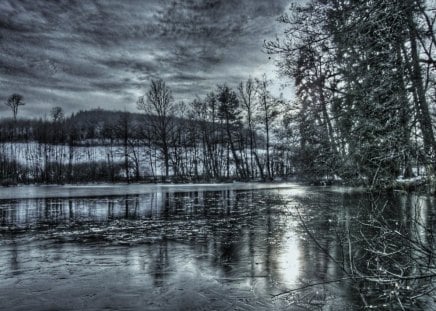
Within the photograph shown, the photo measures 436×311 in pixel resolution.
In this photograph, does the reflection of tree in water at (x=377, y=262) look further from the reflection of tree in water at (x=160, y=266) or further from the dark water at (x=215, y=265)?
the reflection of tree in water at (x=160, y=266)

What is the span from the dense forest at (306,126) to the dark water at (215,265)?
1230 mm

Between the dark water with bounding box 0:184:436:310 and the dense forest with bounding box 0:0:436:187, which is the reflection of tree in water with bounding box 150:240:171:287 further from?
the dense forest with bounding box 0:0:436:187

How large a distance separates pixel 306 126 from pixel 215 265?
1056cm

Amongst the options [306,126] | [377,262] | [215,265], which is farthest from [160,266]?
[306,126]

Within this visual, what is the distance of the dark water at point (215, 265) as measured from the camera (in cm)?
460

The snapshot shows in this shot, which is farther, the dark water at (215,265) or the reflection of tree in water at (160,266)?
the reflection of tree in water at (160,266)

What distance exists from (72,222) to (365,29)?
10854 mm

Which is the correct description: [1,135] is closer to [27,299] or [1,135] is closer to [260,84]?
[260,84]

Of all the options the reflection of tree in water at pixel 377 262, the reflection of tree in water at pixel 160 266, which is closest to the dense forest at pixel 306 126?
the reflection of tree in water at pixel 377 262

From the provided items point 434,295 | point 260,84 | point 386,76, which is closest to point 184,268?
point 434,295

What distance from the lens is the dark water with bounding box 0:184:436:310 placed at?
4.60 m

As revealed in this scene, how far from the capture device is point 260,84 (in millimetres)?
49000

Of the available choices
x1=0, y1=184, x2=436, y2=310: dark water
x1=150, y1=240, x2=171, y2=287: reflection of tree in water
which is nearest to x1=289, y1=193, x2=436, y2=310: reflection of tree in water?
x1=0, y1=184, x2=436, y2=310: dark water

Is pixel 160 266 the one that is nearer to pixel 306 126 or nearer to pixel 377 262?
pixel 377 262
